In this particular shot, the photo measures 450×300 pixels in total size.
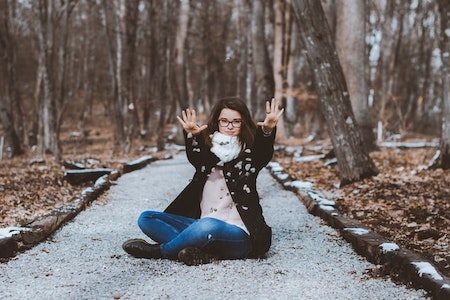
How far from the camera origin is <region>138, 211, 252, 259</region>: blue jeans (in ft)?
13.5

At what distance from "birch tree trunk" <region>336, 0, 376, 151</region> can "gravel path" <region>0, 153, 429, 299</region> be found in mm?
6367

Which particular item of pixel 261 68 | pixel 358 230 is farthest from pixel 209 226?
pixel 261 68

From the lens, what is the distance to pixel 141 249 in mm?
4398

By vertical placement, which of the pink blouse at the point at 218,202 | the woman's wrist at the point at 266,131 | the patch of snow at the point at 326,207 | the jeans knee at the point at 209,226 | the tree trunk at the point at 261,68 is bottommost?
the patch of snow at the point at 326,207

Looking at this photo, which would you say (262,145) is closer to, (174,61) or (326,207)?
(326,207)

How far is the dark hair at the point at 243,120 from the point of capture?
4.35 metres

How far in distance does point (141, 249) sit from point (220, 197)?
2.44 feet

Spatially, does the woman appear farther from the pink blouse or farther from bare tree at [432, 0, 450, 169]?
bare tree at [432, 0, 450, 169]

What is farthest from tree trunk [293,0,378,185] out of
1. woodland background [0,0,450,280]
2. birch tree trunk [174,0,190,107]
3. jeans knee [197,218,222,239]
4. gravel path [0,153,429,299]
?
birch tree trunk [174,0,190,107]

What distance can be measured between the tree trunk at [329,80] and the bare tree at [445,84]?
169 centimetres

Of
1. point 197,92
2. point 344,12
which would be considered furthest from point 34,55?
point 344,12

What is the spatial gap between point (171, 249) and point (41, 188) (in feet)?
15.0

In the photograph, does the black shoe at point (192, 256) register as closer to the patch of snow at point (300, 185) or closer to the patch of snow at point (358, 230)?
the patch of snow at point (358, 230)

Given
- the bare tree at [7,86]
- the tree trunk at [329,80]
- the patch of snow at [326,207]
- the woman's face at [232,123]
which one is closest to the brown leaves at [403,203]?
the patch of snow at [326,207]
